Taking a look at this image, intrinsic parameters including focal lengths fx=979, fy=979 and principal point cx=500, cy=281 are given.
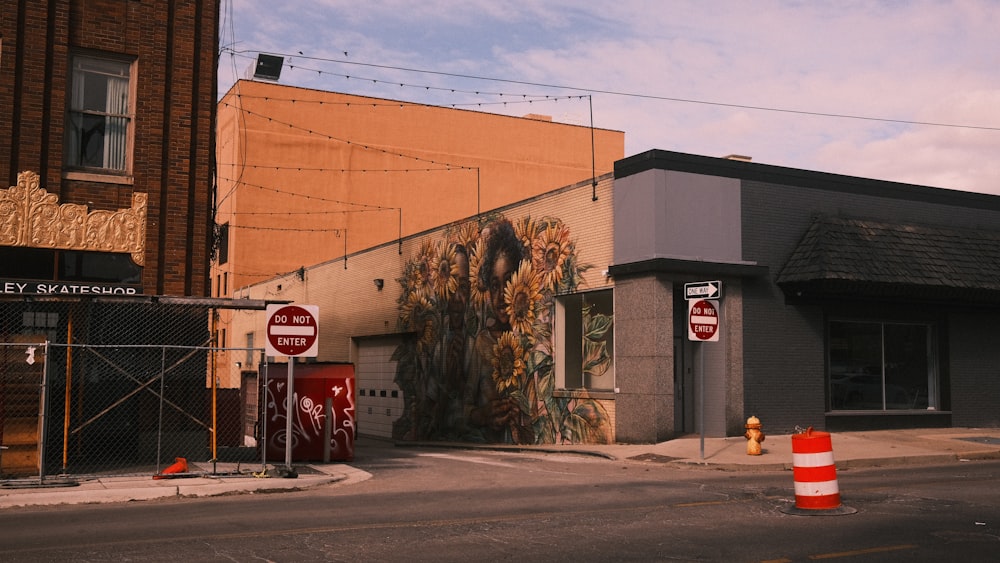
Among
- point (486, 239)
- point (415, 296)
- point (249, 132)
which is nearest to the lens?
point (486, 239)

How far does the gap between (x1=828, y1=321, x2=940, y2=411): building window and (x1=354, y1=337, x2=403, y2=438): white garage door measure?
15.0m

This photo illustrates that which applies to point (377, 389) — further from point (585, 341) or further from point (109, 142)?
point (109, 142)

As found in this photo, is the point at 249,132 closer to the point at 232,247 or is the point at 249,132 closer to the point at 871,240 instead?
the point at 232,247

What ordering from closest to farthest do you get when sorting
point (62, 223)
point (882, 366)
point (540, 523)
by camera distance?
1. point (540, 523)
2. point (62, 223)
3. point (882, 366)

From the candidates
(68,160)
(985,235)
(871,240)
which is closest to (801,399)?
(871,240)

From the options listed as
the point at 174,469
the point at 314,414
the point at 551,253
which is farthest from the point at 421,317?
the point at 174,469

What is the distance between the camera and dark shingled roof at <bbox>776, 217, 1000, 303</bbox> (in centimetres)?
2003

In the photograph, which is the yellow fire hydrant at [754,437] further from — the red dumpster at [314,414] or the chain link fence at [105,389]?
the chain link fence at [105,389]

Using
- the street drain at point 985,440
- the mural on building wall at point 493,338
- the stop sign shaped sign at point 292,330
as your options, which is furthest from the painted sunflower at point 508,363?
the stop sign shaped sign at point 292,330

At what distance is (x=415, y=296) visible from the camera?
31047mm

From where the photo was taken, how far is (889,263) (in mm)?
20656

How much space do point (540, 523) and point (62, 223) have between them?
10.4 m

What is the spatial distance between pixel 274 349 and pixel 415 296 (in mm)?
17040

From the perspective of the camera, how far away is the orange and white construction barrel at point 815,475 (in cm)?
1056
